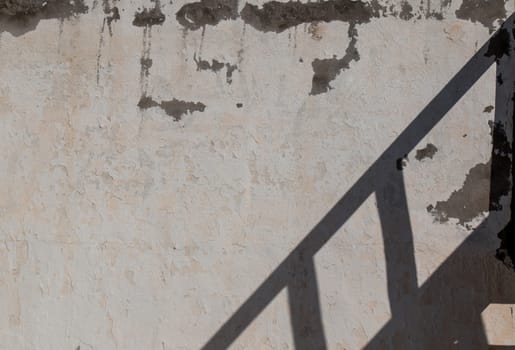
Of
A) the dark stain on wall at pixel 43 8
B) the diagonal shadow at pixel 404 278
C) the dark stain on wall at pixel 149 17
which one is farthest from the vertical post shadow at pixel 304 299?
the dark stain on wall at pixel 43 8

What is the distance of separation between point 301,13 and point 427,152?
0.90m

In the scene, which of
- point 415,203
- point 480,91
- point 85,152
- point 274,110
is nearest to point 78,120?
point 85,152

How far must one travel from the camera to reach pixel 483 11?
131 inches

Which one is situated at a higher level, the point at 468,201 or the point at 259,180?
the point at 468,201

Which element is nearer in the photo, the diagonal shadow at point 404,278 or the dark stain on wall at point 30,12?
the diagonal shadow at point 404,278

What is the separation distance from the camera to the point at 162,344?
3.35 m

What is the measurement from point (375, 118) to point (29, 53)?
174 centimetres

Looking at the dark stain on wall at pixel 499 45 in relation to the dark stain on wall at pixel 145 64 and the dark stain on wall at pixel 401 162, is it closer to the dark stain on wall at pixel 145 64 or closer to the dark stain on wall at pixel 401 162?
the dark stain on wall at pixel 401 162

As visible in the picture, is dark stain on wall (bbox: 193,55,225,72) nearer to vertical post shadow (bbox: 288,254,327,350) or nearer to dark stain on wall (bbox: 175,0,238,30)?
dark stain on wall (bbox: 175,0,238,30)

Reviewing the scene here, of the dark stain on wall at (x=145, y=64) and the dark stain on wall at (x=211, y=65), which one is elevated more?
the dark stain on wall at (x=211, y=65)

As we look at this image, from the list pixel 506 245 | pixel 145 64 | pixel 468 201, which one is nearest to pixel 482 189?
pixel 468 201

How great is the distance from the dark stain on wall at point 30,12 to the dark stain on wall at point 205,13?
499 mm

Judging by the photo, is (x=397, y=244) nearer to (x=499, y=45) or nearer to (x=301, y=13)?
(x=499, y=45)

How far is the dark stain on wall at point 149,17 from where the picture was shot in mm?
3447
